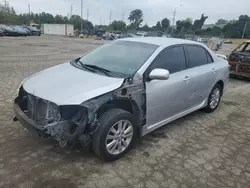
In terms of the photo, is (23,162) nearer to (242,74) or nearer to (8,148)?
(8,148)

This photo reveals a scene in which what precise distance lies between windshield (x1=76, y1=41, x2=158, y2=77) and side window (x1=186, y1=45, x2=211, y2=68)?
2.88ft

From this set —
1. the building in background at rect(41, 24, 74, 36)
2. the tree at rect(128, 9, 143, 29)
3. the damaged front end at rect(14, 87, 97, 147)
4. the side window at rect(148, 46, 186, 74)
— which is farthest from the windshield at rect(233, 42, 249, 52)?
the tree at rect(128, 9, 143, 29)

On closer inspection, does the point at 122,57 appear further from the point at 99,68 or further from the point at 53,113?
the point at 53,113

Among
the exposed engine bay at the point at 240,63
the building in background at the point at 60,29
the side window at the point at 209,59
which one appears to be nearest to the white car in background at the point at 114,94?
the side window at the point at 209,59

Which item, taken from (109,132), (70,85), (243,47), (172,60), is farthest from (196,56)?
(243,47)

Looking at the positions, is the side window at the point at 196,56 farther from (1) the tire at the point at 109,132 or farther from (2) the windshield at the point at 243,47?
(2) the windshield at the point at 243,47

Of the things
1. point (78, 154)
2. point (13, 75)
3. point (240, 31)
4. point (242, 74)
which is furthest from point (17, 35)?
point (240, 31)

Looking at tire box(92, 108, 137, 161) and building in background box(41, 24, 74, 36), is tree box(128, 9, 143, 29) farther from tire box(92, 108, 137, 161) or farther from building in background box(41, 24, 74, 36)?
tire box(92, 108, 137, 161)

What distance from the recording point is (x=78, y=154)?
10.0 ft

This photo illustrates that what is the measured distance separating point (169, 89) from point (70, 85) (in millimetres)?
1530

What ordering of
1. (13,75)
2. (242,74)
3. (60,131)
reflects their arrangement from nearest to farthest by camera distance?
(60,131), (13,75), (242,74)

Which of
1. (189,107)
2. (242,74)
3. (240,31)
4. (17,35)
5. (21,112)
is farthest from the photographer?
(240,31)

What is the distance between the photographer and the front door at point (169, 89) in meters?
3.20

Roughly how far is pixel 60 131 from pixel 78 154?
28.2 inches
